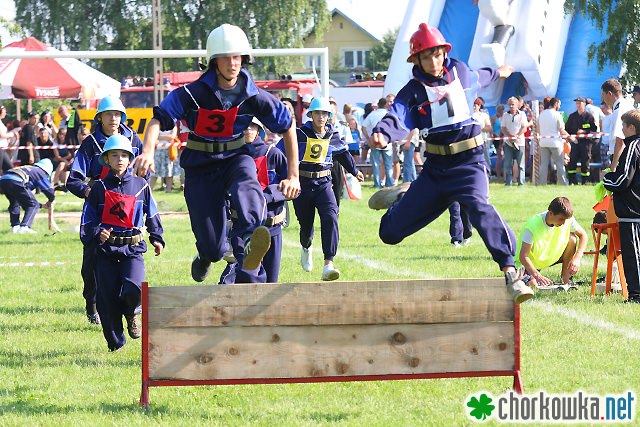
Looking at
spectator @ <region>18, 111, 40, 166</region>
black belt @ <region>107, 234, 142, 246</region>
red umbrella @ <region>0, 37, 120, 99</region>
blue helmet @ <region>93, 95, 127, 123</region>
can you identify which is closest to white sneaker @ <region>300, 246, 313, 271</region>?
blue helmet @ <region>93, 95, 127, 123</region>

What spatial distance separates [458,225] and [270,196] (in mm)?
6086

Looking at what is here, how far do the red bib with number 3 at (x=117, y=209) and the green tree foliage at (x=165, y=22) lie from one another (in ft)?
176

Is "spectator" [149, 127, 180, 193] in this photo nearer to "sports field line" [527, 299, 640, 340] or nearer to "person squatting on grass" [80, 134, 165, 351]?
"sports field line" [527, 299, 640, 340]

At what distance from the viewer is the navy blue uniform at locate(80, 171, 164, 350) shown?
919 centimetres

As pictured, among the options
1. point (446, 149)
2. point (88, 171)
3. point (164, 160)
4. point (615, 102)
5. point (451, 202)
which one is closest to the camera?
point (446, 149)

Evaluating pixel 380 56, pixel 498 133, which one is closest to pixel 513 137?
pixel 498 133

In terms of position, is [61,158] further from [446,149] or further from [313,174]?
[446,149]

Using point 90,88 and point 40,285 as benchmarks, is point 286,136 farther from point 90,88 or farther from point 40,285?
point 90,88

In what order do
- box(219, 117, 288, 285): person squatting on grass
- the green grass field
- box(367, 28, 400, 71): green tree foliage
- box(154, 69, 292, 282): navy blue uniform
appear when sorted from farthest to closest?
box(367, 28, 400, 71): green tree foliage → box(219, 117, 288, 285): person squatting on grass → box(154, 69, 292, 282): navy blue uniform → the green grass field

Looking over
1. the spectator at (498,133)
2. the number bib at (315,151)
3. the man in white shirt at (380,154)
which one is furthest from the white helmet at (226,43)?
the spectator at (498,133)

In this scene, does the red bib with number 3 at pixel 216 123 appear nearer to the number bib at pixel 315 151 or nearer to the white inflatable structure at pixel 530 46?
the number bib at pixel 315 151

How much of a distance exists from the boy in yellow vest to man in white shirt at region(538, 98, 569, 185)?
1541 cm

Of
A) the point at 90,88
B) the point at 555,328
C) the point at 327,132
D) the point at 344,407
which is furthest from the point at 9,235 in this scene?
the point at 90,88

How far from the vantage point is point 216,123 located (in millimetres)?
8062
